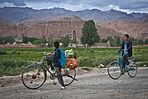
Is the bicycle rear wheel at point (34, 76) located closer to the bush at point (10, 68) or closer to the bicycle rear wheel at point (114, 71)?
the bicycle rear wheel at point (114, 71)

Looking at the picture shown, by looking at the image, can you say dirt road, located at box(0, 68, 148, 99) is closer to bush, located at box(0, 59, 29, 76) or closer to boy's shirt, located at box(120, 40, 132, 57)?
boy's shirt, located at box(120, 40, 132, 57)

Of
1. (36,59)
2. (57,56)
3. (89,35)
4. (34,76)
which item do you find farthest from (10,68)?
(89,35)

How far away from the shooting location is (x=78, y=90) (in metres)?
11.1

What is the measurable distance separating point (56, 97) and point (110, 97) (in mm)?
1686

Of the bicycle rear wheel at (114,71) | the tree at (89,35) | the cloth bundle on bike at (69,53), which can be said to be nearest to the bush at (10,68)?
the bicycle rear wheel at (114,71)

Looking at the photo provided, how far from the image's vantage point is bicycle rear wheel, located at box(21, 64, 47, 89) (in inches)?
459

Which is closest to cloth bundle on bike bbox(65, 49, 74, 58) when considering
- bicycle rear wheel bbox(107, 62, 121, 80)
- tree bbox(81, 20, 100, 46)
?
bicycle rear wheel bbox(107, 62, 121, 80)

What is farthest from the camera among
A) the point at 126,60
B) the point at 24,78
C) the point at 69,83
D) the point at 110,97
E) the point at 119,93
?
the point at 126,60

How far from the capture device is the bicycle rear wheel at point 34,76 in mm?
11656

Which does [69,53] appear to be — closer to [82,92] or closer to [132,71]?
[82,92]

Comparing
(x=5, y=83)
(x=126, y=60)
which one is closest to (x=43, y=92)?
(x=5, y=83)

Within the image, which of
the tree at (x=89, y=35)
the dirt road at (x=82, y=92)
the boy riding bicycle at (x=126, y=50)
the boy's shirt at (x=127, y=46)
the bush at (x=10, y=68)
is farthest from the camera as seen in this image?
the tree at (x=89, y=35)

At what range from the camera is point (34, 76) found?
1180 cm

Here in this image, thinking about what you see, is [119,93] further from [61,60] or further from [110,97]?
[61,60]
